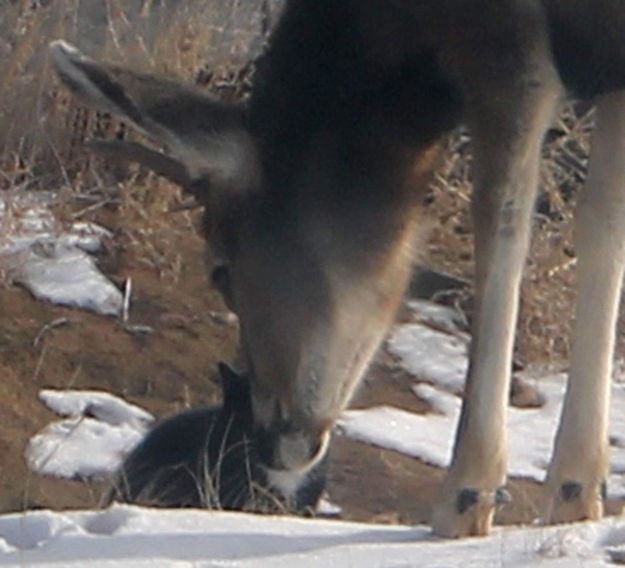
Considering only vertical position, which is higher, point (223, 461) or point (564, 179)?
point (564, 179)

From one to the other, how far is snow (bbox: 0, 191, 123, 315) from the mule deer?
3190 mm

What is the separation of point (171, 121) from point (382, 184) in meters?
0.75

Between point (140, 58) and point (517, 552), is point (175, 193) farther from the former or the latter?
point (517, 552)

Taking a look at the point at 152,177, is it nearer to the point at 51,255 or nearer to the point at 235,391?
the point at 51,255

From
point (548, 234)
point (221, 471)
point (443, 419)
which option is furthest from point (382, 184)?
point (548, 234)

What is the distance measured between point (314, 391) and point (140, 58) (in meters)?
4.44

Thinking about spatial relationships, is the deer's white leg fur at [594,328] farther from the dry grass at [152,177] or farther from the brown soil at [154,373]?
the dry grass at [152,177]

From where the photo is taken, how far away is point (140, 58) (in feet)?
37.9

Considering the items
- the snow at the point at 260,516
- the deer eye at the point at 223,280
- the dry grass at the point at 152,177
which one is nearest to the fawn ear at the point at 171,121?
the deer eye at the point at 223,280

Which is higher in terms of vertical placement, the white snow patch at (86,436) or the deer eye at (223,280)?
the deer eye at (223,280)

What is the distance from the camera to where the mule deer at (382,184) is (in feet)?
21.9

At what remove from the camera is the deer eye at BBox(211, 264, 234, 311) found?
24.7ft

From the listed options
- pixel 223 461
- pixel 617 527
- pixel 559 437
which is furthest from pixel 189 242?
pixel 617 527

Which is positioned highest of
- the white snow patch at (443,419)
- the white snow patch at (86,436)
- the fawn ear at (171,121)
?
the fawn ear at (171,121)
